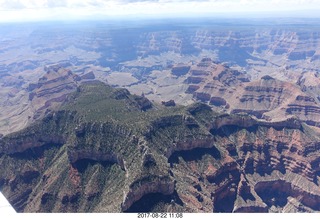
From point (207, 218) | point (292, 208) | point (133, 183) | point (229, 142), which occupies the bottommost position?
point (292, 208)

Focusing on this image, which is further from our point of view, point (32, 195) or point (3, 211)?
point (32, 195)

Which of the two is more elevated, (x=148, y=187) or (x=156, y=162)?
(x=156, y=162)

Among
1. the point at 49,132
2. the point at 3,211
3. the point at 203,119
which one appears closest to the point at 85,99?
the point at 49,132

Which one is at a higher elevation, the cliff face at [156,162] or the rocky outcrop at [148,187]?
the rocky outcrop at [148,187]

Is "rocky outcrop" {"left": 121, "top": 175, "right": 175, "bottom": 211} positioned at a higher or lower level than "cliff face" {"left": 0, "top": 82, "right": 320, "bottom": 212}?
higher

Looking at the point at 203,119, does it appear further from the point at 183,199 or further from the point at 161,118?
the point at 183,199

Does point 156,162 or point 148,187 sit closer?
point 148,187

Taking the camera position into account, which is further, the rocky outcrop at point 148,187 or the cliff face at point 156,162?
the cliff face at point 156,162

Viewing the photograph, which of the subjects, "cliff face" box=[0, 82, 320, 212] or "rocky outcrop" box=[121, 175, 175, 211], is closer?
"rocky outcrop" box=[121, 175, 175, 211]
